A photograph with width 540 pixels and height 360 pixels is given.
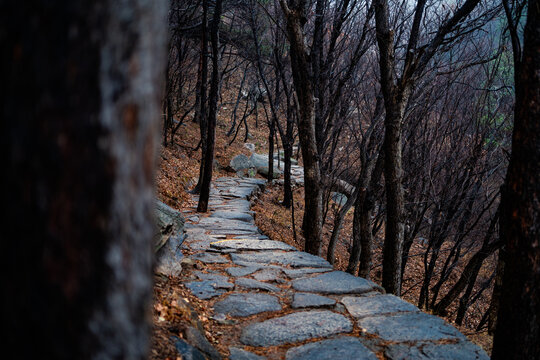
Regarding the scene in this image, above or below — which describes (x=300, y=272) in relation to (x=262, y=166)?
below

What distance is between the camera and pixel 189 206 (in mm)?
8422

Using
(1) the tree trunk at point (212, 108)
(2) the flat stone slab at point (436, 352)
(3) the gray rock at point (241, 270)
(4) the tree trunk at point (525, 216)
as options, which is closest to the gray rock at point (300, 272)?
(3) the gray rock at point (241, 270)

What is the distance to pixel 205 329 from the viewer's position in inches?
110

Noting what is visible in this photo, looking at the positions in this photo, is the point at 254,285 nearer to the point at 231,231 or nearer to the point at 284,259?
the point at 284,259

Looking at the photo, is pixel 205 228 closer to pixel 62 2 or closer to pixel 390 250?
pixel 390 250

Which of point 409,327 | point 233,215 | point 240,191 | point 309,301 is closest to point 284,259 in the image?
point 309,301

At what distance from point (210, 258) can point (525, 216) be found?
3443 millimetres

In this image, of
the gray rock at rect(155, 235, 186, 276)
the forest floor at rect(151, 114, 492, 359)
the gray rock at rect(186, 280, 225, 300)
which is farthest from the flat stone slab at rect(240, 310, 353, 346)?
the gray rock at rect(155, 235, 186, 276)

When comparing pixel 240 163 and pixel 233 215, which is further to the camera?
pixel 240 163

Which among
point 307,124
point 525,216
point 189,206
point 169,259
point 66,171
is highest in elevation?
point 307,124

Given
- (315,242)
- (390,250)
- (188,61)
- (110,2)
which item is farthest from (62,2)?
(188,61)

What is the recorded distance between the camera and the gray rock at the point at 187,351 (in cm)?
191

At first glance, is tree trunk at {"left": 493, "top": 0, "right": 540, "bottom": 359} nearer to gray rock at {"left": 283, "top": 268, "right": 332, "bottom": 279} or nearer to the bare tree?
gray rock at {"left": 283, "top": 268, "right": 332, "bottom": 279}

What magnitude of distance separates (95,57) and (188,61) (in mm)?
15648
